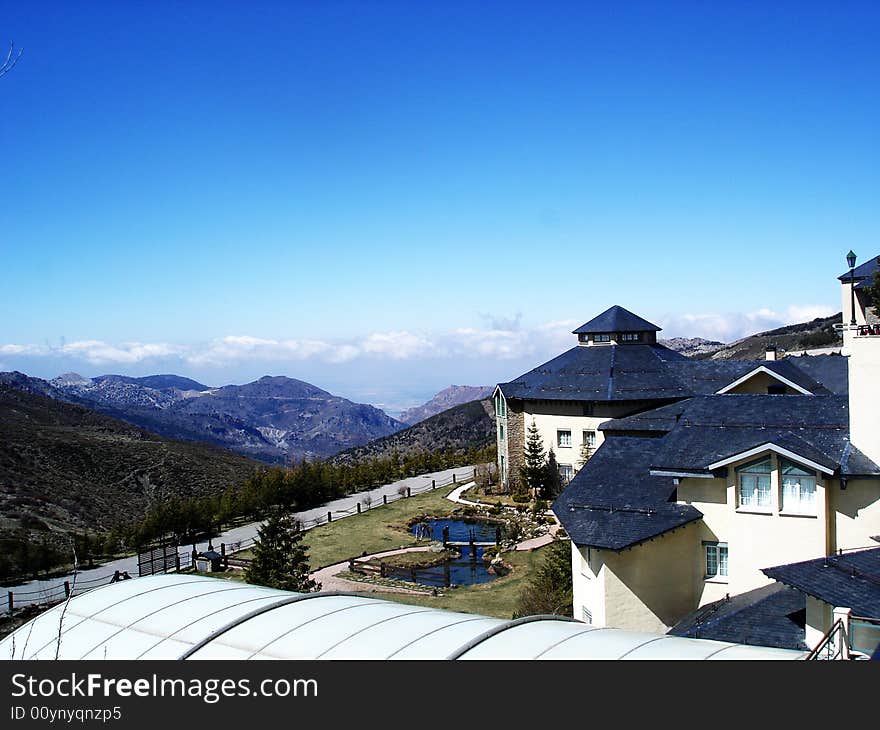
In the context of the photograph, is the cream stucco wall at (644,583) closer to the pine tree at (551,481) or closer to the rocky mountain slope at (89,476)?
the pine tree at (551,481)

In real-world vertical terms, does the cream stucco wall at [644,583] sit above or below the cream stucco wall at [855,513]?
below

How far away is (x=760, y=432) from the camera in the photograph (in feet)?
68.9

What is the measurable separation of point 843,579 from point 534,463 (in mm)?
28339

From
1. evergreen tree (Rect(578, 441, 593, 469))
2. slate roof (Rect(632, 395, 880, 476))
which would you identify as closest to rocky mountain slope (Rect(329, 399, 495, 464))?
evergreen tree (Rect(578, 441, 593, 469))

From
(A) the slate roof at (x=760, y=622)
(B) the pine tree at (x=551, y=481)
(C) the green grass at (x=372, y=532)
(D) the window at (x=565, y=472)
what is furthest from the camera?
(D) the window at (x=565, y=472)

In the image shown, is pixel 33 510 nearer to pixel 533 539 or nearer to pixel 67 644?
pixel 533 539

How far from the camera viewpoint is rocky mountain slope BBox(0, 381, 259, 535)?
4447cm

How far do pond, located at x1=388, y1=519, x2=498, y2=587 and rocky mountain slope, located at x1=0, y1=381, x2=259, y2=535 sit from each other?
54.6 feet

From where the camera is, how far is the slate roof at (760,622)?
49.6ft

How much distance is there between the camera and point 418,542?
1395 inches

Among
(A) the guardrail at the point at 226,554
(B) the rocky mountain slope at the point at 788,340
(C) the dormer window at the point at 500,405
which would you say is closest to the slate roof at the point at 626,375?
(C) the dormer window at the point at 500,405

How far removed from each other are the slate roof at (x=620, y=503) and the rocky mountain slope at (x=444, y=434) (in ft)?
216

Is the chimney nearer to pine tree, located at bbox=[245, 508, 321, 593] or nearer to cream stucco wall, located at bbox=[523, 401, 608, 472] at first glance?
pine tree, located at bbox=[245, 508, 321, 593]
